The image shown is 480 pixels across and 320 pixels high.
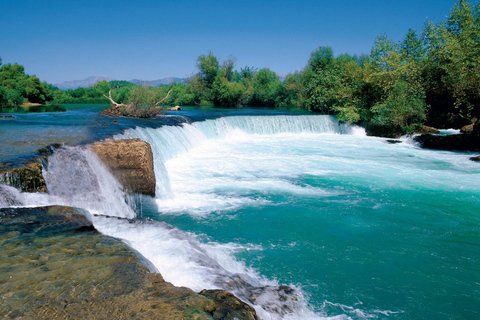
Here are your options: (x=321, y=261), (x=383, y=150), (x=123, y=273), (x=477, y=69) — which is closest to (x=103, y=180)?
(x=123, y=273)

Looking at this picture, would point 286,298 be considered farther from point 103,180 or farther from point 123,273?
point 103,180

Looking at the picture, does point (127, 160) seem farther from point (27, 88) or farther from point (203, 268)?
point (27, 88)

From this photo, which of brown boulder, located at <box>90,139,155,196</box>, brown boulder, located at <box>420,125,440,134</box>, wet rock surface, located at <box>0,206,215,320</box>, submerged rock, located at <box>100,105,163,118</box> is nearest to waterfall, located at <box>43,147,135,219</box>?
brown boulder, located at <box>90,139,155,196</box>

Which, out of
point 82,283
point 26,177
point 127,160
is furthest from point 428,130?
point 82,283

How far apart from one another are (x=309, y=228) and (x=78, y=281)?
15.8 feet

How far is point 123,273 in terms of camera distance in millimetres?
3182

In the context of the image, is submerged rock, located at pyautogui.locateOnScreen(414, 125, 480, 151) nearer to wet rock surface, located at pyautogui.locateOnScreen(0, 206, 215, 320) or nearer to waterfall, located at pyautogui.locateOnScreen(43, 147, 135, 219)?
waterfall, located at pyautogui.locateOnScreen(43, 147, 135, 219)

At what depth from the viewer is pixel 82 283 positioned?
298 centimetres

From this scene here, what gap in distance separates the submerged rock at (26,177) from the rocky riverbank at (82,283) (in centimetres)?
141

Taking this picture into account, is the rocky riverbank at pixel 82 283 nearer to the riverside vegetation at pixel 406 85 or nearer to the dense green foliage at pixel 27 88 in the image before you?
the riverside vegetation at pixel 406 85

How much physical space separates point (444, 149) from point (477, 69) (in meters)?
5.40

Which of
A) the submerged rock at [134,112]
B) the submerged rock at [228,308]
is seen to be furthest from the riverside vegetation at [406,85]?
the submerged rock at [228,308]

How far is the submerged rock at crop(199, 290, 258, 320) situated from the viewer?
2857 millimetres

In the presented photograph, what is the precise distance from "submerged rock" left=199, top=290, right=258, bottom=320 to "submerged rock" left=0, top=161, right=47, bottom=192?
389 cm
